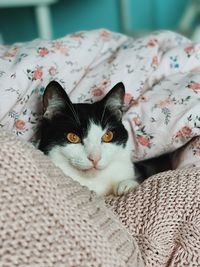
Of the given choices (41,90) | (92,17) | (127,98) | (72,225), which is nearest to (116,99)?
(127,98)

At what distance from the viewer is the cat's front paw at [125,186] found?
973 millimetres

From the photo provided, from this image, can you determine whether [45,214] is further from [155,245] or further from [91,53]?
[91,53]

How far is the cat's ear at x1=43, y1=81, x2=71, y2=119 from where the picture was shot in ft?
3.16

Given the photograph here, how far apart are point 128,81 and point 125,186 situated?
0.31 metres

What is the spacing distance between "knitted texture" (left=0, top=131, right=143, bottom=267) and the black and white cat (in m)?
0.29

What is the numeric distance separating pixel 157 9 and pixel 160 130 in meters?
1.64

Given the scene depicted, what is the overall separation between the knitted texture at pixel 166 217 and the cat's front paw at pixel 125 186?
2.8 inches

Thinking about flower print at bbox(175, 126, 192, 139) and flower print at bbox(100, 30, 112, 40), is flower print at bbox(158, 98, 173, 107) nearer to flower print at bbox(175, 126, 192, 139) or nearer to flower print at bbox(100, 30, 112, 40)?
flower print at bbox(175, 126, 192, 139)

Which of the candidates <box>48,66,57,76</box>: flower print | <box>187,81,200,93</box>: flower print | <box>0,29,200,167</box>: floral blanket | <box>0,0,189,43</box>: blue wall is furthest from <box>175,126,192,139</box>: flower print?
<box>0,0,189,43</box>: blue wall

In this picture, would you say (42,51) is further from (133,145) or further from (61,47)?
(133,145)

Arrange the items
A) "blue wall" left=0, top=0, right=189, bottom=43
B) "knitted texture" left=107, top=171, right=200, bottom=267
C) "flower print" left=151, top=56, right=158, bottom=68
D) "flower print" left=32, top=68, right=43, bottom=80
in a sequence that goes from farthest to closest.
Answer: "blue wall" left=0, top=0, right=189, bottom=43, "flower print" left=151, top=56, right=158, bottom=68, "flower print" left=32, top=68, right=43, bottom=80, "knitted texture" left=107, top=171, right=200, bottom=267

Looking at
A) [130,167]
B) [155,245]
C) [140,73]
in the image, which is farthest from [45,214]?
[140,73]

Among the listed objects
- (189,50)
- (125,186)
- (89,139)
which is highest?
(189,50)

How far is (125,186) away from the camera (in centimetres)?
100
